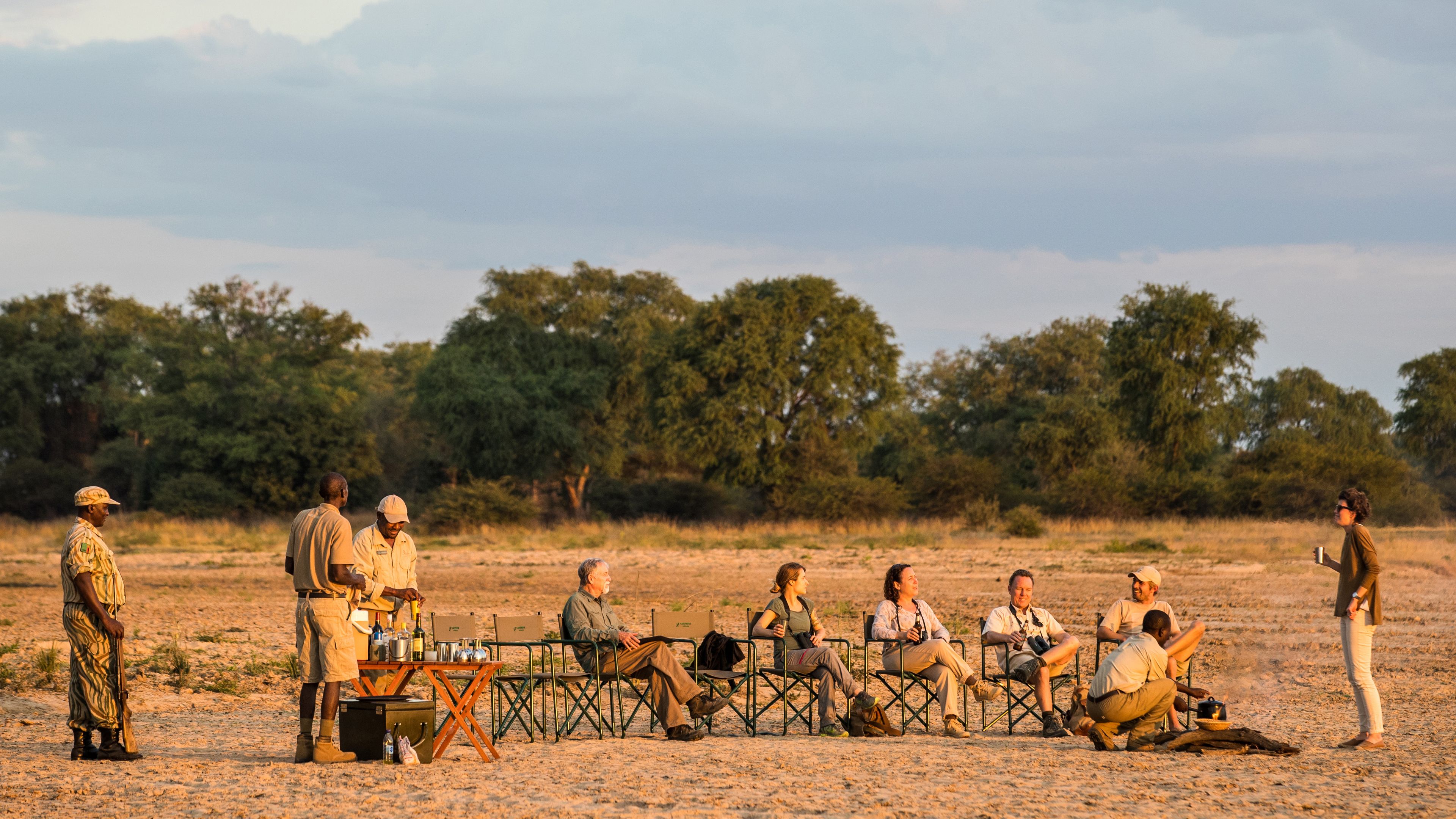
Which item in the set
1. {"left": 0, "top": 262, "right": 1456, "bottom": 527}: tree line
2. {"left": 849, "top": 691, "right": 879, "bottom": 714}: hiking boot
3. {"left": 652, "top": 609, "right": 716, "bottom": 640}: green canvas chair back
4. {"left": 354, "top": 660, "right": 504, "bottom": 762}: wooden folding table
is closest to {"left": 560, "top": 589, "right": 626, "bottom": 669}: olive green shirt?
{"left": 652, "top": 609, "right": 716, "bottom": 640}: green canvas chair back

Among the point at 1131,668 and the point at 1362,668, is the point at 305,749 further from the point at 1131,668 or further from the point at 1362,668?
the point at 1362,668

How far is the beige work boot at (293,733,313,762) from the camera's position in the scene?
8.02m

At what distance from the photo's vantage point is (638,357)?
54.9 meters

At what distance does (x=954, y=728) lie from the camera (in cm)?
921

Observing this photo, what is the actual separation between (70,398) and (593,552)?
3539cm

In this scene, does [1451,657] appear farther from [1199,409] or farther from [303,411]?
[303,411]

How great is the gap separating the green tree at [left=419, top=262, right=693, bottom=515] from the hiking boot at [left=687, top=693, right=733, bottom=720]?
4012cm

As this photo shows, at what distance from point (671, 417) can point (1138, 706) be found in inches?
1555

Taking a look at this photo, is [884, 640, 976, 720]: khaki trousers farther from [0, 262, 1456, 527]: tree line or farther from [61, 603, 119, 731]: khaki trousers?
[0, 262, 1456, 527]: tree line

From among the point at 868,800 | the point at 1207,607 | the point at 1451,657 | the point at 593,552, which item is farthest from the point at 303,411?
the point at 868,800

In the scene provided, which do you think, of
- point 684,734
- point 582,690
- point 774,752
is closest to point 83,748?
point 582,690

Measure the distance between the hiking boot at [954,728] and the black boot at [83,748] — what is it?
5368 mm

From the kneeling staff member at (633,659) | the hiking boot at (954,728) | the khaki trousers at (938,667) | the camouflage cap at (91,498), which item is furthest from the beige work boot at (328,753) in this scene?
the hiking boot at (954,728)

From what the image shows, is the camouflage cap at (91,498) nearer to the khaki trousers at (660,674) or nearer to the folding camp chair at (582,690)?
the folding camp chair at (582,690)
